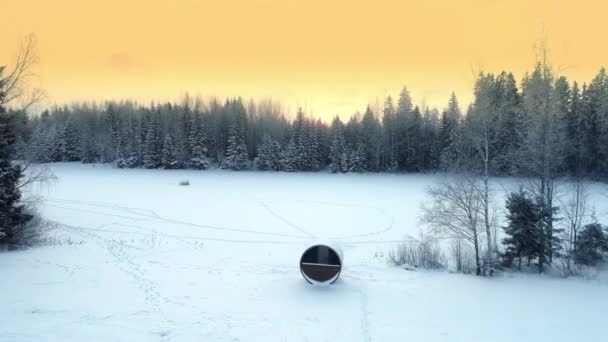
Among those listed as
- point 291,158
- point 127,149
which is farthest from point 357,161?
point 127,149

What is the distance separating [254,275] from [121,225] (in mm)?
13371

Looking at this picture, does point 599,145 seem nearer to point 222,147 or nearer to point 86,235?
point 86,235

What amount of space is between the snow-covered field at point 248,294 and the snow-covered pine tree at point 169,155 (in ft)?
143

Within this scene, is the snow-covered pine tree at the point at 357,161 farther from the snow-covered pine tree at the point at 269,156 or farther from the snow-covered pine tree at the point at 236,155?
the snow-covered pine tree at the point at 236,155

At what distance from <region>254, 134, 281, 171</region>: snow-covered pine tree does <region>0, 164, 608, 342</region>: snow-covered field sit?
4117 cm

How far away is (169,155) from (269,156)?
1971cm

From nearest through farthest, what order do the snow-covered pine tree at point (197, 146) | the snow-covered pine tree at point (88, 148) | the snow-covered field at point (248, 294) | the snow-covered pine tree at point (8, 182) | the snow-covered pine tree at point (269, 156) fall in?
the snow-covered field at point (248, 294) < the snow-covered pine tree at point (8, 182) < the snow-covered pine tree at point (269, 156) < the snow-covered pine tree at point (197, 146) < the snow-covered pine tree at point (88, 148)

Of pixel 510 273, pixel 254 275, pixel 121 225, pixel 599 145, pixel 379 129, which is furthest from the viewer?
pixel 379 129

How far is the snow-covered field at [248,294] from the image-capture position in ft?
26.1

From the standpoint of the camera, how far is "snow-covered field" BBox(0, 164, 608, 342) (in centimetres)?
796

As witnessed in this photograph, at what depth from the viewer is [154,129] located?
6831 cm

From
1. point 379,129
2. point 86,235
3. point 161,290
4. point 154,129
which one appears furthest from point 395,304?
point 154,129

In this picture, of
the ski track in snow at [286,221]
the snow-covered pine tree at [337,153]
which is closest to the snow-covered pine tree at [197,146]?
the snow-covered pine tree at [337,153]

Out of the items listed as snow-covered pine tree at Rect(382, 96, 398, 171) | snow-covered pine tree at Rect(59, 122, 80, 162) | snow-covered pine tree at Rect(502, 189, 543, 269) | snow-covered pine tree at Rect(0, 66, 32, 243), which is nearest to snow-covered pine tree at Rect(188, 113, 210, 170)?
snow-covered pine tree at Rect(59, 122, 80, 162)
